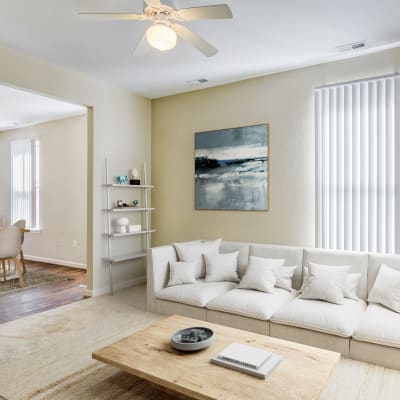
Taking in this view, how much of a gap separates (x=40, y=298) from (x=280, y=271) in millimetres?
3153

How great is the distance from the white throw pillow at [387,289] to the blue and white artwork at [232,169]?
1601 mm

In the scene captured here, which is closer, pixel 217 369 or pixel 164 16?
Result: pixel 217 369

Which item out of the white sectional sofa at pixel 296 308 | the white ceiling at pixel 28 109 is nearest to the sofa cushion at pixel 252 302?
the white sectional sofa at pixel 296 308

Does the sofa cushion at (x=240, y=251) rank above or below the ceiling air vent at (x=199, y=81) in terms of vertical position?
below

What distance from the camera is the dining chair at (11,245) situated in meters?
4.97

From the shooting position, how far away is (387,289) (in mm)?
2945

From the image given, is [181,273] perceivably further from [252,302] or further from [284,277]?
[284,277]

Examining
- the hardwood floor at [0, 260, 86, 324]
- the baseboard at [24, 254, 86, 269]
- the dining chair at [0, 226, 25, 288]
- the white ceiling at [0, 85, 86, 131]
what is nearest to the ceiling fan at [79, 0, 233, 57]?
the white ceiling at [0, 85, 86, 131]

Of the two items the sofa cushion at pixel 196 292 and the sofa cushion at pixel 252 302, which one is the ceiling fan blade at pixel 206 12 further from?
the sofa cushion at pixel 196 292

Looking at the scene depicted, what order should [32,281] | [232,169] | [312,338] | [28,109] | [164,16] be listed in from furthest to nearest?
1. [28,109]
2. [32,281]
3. [232,169]
4. [312,338]
5. [164,16]

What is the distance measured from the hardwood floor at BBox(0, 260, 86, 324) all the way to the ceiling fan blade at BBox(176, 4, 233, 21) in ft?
11.6

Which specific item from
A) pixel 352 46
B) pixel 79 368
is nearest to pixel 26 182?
pixel 79 368

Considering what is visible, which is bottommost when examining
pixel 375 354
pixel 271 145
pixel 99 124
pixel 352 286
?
pixel 375 354

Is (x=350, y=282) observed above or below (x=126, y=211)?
below
